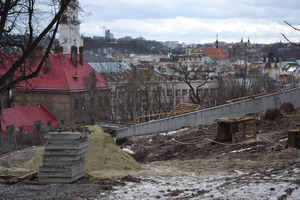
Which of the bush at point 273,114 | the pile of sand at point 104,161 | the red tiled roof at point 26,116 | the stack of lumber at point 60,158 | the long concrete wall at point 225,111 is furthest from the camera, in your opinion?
the red tiled roof at point 26,116

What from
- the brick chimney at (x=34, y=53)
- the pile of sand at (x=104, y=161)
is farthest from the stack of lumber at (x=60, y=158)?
the brick chimney at (x=34, y=53)

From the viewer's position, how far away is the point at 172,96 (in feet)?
192

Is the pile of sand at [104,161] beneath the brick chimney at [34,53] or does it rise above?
beneath

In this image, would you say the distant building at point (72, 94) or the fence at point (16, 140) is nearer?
the fence at point (16, 140)

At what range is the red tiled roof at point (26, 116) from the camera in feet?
139

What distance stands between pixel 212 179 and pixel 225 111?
54.4 ft

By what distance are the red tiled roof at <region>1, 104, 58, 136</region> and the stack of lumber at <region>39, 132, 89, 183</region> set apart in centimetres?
2822

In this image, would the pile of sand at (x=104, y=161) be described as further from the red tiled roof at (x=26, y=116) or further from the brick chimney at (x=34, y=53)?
the red tiled roof at (x=26, y=116)

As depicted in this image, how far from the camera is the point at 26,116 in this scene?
46688 mm

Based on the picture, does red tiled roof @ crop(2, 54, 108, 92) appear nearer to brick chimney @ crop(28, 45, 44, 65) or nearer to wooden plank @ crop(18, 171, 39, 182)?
brick chimney @ crop(28, 45, 44, 65)

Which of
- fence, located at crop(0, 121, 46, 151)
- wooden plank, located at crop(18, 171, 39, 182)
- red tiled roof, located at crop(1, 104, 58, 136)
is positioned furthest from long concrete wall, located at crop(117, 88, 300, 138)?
wooden plank, located at crop(18, 171, 39, 182)

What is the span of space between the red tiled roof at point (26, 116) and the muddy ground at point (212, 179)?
23.2 m

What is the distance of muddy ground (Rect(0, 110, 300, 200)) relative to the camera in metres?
10.1

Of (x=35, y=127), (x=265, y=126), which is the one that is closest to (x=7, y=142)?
(x=35, y=127)
